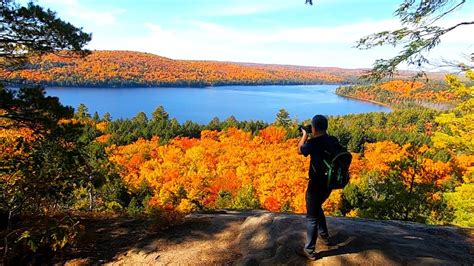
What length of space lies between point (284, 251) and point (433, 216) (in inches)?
771

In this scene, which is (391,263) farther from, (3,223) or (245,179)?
(245,179)

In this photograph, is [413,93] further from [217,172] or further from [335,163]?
[217,172]

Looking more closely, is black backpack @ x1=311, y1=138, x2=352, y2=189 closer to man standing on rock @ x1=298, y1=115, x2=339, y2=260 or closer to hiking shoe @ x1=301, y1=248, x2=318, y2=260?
man standing on rock @ x1=298, y1=115, x2=339, y2=260

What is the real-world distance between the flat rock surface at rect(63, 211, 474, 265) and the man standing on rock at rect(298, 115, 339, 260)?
0.43 meters

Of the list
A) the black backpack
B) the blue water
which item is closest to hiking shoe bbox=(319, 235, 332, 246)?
the black backpack

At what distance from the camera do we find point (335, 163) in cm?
485

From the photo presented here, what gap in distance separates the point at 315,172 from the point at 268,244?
1780 millimetres

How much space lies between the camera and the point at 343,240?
591 centimetres

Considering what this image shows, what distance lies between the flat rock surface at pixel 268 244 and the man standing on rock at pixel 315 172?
432 millimetres

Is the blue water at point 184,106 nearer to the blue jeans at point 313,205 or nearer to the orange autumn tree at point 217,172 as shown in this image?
the orange autumn tree at point 217,172

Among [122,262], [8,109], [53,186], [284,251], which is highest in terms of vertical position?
[8,109]

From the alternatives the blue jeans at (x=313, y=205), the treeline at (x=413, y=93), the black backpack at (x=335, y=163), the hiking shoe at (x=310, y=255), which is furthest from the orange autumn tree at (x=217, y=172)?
the black backpack at (x=335, y=163)

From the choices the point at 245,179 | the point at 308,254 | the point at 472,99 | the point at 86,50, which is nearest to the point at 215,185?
the point at 245,179

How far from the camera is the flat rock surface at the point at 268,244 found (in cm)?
550
